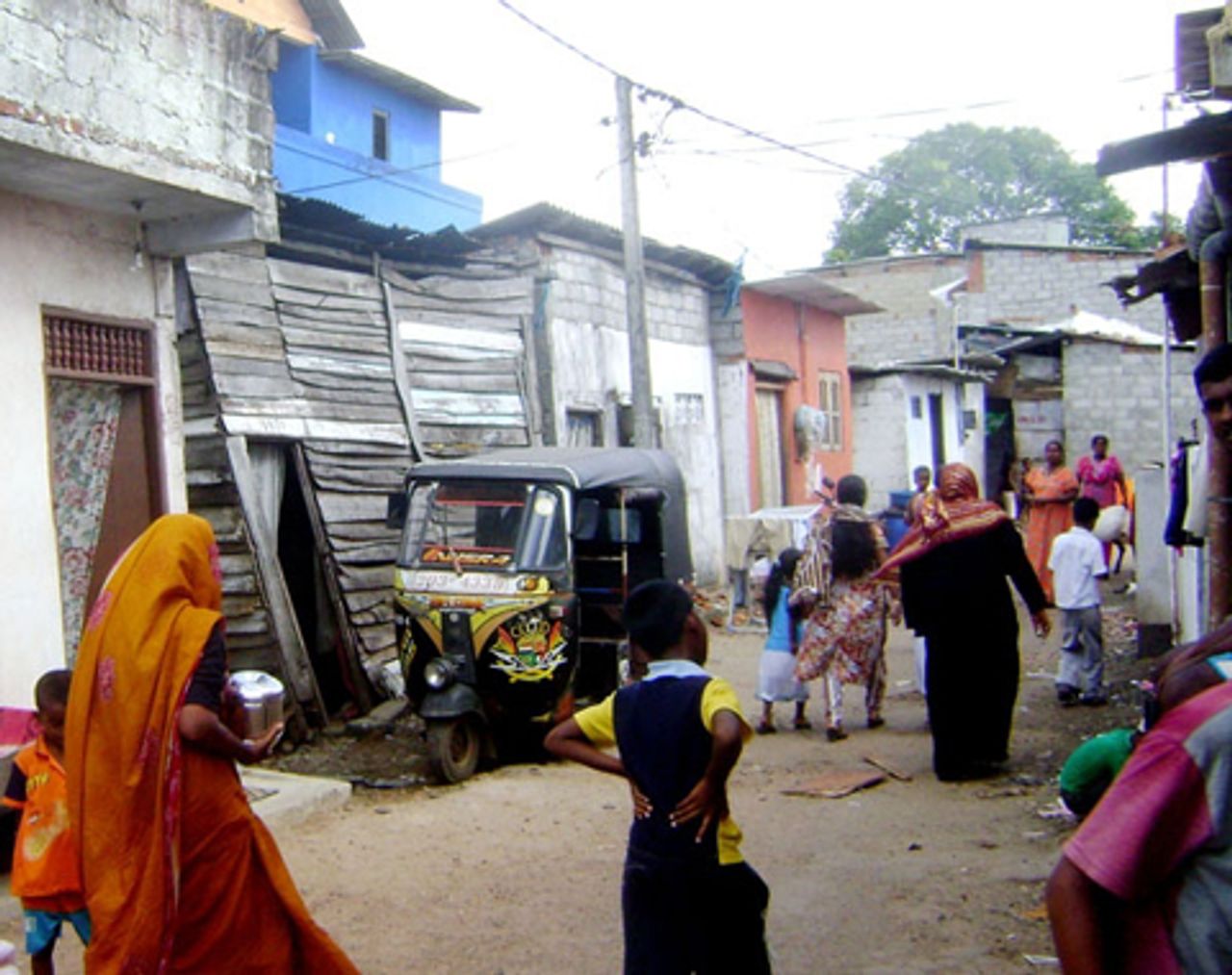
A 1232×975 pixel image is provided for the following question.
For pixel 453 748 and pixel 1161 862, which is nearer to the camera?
pixel 1161 862

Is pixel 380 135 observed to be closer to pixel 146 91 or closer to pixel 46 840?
pixel 146 91

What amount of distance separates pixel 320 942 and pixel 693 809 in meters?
1.25

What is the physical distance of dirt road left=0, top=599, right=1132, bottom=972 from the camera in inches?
204

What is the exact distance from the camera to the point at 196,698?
3617 millimetres

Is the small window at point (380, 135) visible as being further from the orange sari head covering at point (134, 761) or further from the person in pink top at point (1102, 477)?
the orange sari head covering at point (134, 761)

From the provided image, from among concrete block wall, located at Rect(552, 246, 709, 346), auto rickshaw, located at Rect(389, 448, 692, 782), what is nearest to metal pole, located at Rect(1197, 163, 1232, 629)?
auto rickshaw, located at Rect(389, 448, 692, 782)

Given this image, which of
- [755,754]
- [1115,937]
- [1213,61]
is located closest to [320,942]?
[1115,937]

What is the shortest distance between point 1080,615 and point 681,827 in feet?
22.5

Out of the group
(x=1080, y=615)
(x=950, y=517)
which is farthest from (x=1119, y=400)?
(x=950, y=517)

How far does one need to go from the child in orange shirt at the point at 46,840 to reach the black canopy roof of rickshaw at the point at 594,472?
16.1ft

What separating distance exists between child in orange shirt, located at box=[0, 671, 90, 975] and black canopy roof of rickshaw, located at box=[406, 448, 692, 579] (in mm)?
4919

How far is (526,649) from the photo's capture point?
8.41 meters

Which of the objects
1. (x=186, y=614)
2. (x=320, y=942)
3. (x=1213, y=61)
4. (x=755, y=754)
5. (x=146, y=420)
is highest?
(x=1213, y=61)

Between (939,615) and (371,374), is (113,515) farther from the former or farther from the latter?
(939,615)
